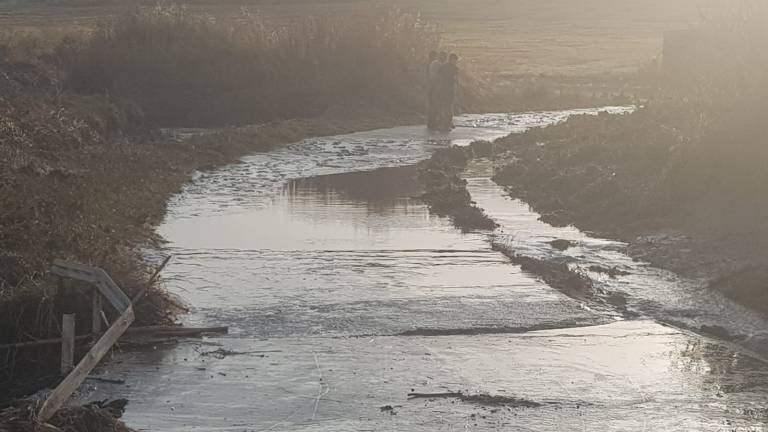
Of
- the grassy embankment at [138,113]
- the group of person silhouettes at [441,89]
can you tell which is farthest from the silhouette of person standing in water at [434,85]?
the grassy embankment at [138,113]

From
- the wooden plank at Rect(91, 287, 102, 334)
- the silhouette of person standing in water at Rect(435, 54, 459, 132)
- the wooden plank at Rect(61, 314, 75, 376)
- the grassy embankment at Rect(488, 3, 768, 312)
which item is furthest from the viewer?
the silhouette of person standing in water at Rect(435, 54, 459, 132)

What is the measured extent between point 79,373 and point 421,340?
370 cm

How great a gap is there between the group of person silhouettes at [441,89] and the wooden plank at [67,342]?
71.5ft

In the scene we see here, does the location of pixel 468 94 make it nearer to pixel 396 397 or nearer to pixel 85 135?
pixel 85 135

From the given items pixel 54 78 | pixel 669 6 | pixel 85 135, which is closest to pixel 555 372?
pixel 85 135

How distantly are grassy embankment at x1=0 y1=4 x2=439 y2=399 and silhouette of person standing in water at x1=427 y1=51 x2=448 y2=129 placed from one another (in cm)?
240

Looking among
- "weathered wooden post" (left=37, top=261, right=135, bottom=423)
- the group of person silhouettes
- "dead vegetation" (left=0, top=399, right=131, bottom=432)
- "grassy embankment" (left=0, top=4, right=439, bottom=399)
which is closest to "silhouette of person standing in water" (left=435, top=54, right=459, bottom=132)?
the group of person silhouettes

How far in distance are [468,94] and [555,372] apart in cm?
2985

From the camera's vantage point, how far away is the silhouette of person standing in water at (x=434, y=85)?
3102cm

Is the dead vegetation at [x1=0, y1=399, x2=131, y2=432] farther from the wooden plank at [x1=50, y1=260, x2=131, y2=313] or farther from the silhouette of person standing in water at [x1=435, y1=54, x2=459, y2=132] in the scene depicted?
the silhouette of person standing in water at [x1=435, y1=54, x2=459, y2=132]

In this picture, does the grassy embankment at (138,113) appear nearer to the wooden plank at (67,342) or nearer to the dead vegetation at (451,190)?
the wooden plank at (67,342)

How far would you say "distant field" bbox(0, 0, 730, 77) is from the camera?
59.0 meters

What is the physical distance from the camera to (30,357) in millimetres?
10469

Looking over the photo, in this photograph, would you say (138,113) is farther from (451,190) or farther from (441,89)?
(451,190)
